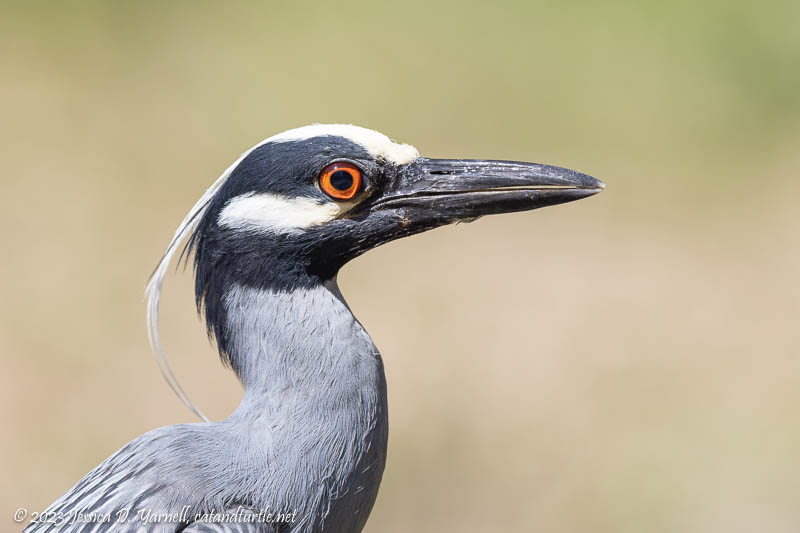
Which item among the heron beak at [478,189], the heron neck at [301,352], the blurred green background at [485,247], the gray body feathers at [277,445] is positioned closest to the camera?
the gray body feathers at [277,445]

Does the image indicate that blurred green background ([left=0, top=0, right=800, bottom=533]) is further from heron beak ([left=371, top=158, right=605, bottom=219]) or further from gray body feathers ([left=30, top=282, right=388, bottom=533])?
heron beak ([left=371, top=158, right=605, bottom=219])

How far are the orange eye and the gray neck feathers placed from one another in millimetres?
261

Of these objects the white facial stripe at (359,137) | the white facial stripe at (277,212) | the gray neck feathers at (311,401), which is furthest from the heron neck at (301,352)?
the white facial stripe at (359,137)

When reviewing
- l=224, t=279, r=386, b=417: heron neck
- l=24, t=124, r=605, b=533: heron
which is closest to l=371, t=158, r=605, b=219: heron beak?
l=24, t=124, r=605, b=533: heron

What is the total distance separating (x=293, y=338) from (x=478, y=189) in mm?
655

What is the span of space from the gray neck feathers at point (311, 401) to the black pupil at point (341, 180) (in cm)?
28

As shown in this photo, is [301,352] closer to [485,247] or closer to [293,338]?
[293,338]

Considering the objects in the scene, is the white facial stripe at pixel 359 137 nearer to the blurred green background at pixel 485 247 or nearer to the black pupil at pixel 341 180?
the black pupil at pixel 341 180

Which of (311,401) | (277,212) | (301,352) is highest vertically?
(277,212)

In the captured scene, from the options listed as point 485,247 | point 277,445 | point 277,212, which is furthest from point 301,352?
A: point 485,247

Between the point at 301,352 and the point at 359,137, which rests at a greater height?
the point at 359,137

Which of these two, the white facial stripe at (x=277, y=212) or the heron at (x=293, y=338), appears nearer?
the heron at (x=293, y=338)

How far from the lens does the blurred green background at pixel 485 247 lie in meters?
5.48

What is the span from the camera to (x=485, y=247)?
7.51 meters
